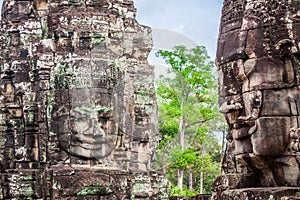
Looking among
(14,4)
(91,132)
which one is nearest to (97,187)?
(91,132)

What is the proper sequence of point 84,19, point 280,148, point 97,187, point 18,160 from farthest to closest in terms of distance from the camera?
1. point 18,160
2. point 84,19
3. point 97,187
4. point 280,148

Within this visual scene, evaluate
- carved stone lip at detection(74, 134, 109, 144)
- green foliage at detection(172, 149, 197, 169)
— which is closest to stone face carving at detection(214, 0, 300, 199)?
carved stone lip at detection(74, 134, 109, 144)

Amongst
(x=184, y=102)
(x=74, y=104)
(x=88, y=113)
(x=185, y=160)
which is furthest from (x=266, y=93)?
(x=184, y=102)

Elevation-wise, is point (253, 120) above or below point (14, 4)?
below

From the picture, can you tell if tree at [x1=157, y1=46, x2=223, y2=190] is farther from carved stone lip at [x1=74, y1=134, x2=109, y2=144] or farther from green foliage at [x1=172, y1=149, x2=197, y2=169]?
carved stone lip at [x1=74, y1=134, x2=109, y2=144]

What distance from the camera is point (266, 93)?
20.9 feet

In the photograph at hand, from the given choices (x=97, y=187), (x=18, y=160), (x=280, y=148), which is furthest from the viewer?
(x=18, y=160)

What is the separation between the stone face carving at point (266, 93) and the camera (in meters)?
6.25

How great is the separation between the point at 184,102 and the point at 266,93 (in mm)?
24924

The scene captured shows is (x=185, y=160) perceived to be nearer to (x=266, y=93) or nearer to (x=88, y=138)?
(x=88, y=138)

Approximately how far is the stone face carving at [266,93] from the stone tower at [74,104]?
472cm

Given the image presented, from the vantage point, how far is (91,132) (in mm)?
11148

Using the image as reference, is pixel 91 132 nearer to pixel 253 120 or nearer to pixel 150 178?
pixel 150 178

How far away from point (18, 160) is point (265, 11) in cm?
747
